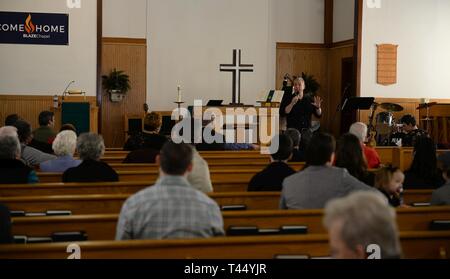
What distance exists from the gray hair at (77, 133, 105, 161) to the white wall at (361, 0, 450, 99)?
30.7ft

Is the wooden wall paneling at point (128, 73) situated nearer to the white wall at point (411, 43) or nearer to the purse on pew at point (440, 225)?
the white wall at point (411, 43)

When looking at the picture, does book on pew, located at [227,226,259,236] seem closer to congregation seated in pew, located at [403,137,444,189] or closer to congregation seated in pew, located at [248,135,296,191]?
congregation seated in pew, located at [248,135,296,191]

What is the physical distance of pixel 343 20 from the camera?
1462cm

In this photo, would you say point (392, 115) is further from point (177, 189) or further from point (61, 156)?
point (177, 189)

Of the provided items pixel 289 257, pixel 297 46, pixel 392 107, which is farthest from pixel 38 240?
pixel 297 46

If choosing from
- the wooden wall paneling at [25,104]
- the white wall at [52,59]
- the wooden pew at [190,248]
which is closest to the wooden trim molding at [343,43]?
the white wall at [52,59]

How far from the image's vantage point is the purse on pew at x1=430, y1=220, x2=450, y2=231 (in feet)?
12.9

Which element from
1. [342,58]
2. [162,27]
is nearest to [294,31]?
[342,58]

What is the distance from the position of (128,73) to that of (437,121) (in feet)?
21.5

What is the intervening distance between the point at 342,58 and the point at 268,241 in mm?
11885

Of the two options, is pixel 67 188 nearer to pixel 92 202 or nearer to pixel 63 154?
pixel 92 202

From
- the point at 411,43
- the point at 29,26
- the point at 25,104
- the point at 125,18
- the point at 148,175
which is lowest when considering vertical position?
the point at 148,175

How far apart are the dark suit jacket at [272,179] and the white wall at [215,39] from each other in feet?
32.0

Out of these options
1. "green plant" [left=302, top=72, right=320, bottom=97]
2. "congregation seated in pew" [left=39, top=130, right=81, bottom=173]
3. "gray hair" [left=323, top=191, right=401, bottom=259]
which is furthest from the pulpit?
"gray hair" [left=323, top=191, right=401, bottom=259]
